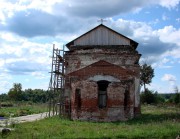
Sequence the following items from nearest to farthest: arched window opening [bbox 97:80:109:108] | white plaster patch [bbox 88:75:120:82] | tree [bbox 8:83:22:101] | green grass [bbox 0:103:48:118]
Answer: white plaster patch [bbox 88:75:120:82] < arched window opening [bbox 97:80:109:108] < green grass [bbox 0:103:48:118] < tree [bbox 8:83:22:101]

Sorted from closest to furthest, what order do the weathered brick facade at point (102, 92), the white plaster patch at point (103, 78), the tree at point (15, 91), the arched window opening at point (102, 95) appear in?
the weathered brick facade at point (102, 92) → the white plaster patch at point (103, 78) → the arched window opening at point (102, 95) → the tree at point (15, 91)

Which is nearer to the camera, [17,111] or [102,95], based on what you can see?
[102,95]

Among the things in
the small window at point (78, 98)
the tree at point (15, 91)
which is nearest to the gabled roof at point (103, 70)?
the small window at point (78, 98)

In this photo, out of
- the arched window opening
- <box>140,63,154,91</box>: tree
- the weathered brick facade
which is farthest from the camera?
<box>140,63,154,91</box>: tree

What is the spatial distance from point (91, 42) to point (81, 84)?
5481mm

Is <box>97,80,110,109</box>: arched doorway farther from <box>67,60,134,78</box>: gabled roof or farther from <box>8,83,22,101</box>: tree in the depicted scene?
<box>8,83,22,101</box>: tree

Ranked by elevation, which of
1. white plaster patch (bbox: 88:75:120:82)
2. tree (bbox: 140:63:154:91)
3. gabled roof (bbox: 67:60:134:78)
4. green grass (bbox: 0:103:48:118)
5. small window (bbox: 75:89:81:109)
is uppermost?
tree (bbox: 140:63:154:91)

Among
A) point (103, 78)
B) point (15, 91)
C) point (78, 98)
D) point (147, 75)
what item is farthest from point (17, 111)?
point (15, 91)

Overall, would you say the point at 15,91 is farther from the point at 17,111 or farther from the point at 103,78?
the point at 103,78

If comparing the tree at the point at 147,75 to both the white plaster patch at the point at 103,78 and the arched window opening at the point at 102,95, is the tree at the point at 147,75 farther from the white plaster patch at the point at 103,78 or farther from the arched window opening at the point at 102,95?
the white plaster patch at the point at 103,78

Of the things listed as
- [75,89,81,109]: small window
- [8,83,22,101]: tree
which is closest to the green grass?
[75,89,81,109]: small window

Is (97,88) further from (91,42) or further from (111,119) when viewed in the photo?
(91,42)

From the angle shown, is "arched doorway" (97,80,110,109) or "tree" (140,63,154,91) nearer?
"arched doorway" (97,80,110,109)

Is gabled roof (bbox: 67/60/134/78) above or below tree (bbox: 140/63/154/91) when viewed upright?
below
